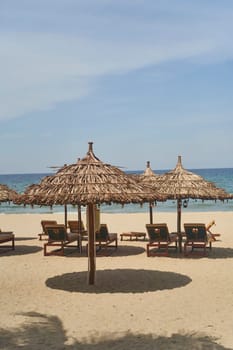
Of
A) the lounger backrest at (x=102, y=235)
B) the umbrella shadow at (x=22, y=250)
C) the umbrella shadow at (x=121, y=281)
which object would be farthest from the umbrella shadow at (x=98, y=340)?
the umbrella shadow at (x=22, y=250)

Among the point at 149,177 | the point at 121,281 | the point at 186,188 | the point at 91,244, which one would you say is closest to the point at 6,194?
the point at 149,177

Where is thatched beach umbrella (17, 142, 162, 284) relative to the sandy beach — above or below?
above

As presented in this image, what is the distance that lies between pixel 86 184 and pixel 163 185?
4798 millimetres

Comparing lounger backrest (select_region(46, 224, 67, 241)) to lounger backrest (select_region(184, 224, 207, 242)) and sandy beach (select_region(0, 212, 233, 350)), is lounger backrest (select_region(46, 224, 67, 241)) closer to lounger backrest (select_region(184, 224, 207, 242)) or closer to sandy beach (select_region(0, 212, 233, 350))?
sandy beach (select_region(0, 212, 233, 350))

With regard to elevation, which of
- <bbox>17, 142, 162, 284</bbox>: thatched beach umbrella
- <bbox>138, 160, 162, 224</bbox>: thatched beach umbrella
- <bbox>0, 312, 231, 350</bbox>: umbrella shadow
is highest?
<bbox>138, 160, 162, 224</bbox>: thatched beach umbrella

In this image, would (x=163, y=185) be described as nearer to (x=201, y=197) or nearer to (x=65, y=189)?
(x=201, y=197)

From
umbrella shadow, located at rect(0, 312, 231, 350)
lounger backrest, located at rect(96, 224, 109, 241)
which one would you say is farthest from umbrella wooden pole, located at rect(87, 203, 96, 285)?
lounger backrest, located at rect(96, 224, 109, 241)

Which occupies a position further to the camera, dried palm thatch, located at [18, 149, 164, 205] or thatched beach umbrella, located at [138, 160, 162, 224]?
thatched beach umbrella, located at [138, 160, 162, 224]

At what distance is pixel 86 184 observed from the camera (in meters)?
8.18

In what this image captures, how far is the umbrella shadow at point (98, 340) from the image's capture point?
5.59m

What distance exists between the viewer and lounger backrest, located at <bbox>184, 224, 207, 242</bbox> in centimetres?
1198

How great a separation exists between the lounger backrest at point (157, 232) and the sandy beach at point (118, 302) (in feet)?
1.80

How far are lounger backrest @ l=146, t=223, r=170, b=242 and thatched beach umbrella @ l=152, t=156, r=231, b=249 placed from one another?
80 centimetres

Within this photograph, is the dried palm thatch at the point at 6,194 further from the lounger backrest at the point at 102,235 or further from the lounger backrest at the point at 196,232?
the lounger backrest at the point at 196,232
